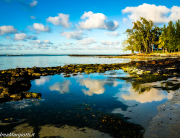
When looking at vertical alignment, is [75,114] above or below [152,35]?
below

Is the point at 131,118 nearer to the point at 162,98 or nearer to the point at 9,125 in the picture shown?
the point at 162,98

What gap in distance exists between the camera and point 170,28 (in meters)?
85.2

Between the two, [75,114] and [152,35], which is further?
[152,35]

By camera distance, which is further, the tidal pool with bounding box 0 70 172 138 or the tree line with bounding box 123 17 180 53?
the tree line with bounding box 123 17 180 53

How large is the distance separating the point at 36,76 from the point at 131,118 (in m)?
17.7

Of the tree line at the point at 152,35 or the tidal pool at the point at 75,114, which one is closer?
the tidal pool at the point at 75,114

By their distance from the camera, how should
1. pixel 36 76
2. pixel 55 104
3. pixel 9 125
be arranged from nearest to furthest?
pixel 9 125 < pixel 55 104 < pixel 36 76

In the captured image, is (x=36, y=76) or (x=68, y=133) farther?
(x=36, y=76)

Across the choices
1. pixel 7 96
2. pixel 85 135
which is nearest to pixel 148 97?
pixel 85 135

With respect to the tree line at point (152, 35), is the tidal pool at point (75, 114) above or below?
below

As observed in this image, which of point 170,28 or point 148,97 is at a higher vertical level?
point 170,28

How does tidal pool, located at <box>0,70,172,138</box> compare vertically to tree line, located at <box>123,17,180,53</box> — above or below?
below

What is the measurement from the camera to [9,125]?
19.6 ft

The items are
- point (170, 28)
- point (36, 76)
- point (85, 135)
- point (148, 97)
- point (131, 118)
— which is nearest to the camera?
point (85, 135)
